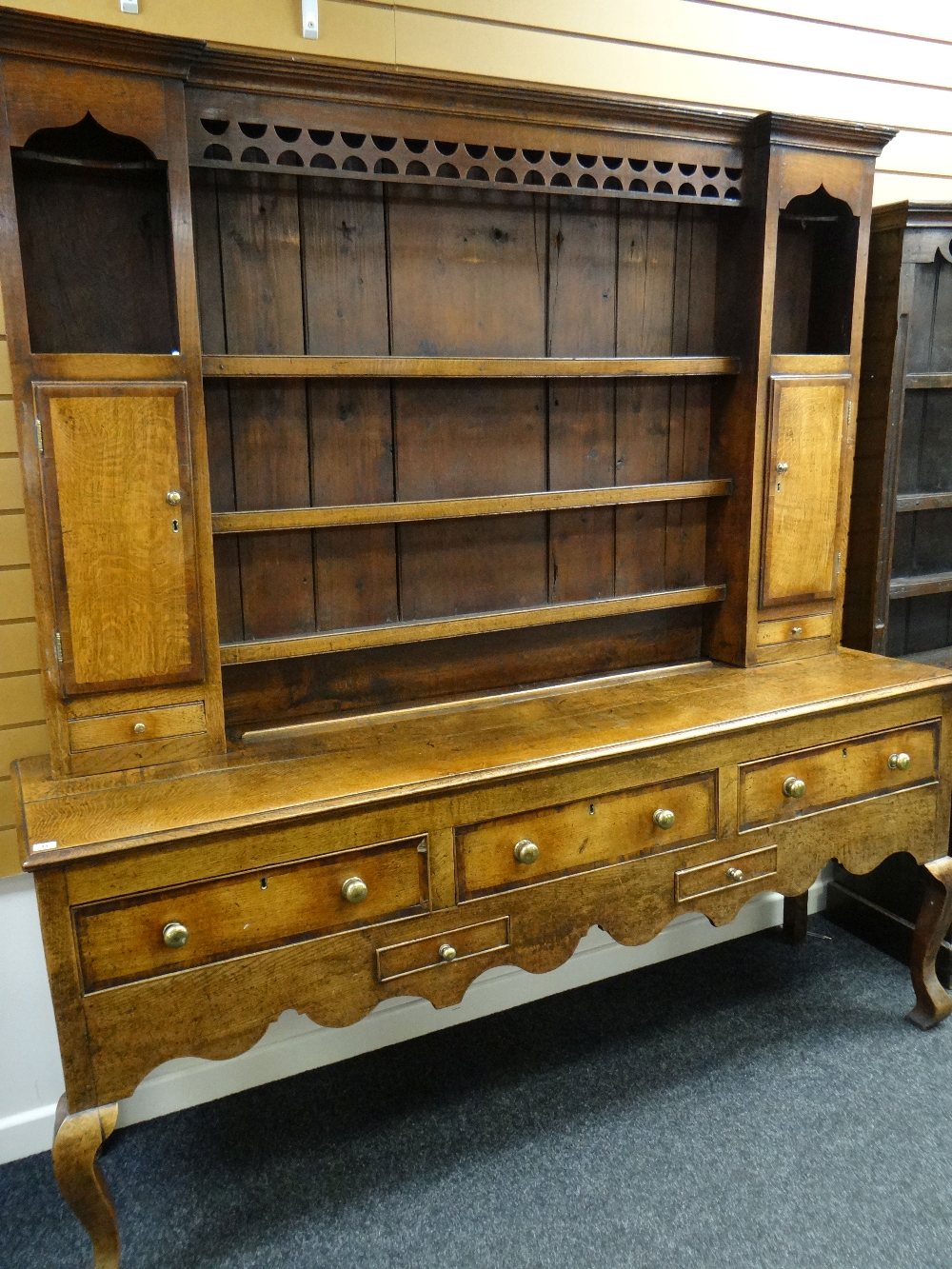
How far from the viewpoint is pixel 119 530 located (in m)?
1.61

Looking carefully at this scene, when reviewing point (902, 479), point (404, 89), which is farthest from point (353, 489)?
point (902, 479)

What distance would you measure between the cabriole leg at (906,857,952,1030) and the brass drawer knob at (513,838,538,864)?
1116 millimetres

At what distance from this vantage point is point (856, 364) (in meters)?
2.25

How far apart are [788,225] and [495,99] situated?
88 cm

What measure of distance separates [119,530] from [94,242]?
532 millimetres

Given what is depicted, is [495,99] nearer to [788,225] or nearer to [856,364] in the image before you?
[788,225]

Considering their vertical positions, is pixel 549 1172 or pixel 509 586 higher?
pixel 509 586

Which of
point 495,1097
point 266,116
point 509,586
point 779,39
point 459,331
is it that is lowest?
point 495,1097

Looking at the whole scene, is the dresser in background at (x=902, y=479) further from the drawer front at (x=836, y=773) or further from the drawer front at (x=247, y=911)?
the drawer front at (x=247, y=911)

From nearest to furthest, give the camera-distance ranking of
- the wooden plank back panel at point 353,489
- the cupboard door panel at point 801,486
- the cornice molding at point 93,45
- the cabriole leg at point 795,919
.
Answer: the cornice molding at point 93,45 < the wooden plank back panel at point 353,489 < the cupboard door panel at point 801,486 < the cabriole leg at point 795,919

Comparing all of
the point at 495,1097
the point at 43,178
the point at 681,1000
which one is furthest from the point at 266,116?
the point at 681,1000

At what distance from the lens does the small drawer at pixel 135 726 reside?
1650 mm

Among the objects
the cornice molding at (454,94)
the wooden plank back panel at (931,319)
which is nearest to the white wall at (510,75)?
the cornice molding at (454,94)

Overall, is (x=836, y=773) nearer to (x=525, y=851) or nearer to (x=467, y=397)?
(x=525, y=851)
